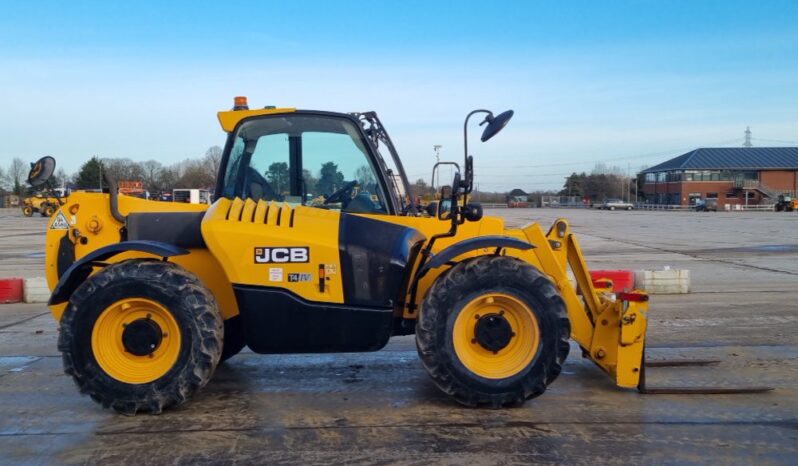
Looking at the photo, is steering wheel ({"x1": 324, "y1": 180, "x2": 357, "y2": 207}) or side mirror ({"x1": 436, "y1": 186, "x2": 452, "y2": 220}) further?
steering wheel ({"x1": 324, "y1": 180, "x2": 357, "y2": 207})

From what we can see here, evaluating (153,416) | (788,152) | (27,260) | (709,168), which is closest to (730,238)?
(27,260)

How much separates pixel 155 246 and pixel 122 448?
1.32m

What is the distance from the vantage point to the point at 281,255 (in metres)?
4.64

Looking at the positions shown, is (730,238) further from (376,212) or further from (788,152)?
(788,152)

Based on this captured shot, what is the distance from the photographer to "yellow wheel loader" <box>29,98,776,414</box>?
4586 millimetres

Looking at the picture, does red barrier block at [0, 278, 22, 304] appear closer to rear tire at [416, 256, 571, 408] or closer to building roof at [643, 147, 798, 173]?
rear tire at [416, 256, 571, 408]

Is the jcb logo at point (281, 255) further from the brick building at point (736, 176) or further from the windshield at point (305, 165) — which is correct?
the brick building at point (736, 176)

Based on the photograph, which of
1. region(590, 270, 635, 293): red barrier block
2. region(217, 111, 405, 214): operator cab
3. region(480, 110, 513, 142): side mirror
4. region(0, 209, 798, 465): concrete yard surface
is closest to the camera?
region(0, 209, 798, 465): concrete yard surface

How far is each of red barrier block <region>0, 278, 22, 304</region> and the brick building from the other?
85.4 meters

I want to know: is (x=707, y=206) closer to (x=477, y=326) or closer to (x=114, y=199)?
(x=477, y=326)

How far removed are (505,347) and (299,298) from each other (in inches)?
58.6

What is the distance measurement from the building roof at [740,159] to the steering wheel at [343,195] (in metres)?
89.7

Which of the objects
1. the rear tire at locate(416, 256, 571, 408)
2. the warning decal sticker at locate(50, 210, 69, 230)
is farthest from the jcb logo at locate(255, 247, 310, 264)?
the warning decal sticker at locate(50, 210, 69, 230)

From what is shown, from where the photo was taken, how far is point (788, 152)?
88000 mm
